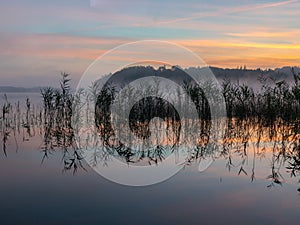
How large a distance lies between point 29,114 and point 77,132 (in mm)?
4308

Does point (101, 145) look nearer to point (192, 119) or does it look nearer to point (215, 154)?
point (215, 154)

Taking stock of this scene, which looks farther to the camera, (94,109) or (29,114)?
(29,114)

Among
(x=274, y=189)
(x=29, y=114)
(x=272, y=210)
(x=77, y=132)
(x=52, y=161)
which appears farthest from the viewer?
(x=29, y=114)

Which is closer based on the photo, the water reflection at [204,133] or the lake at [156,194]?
the lake at [156,194]

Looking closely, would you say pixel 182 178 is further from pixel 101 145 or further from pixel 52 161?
pixel 101 145

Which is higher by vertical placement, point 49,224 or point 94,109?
point 94,109

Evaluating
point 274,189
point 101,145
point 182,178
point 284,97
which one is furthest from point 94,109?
point 274,189

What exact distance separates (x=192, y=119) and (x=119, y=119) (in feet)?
6.21

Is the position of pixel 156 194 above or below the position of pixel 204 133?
below

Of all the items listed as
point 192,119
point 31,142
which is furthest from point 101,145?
point 192,119

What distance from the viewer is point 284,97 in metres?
10.3

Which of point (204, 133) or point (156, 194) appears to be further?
point (204, 133)

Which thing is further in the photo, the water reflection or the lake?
the water reflection

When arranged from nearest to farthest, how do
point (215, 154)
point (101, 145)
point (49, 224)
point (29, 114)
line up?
point (49, 224) < point (215, 154) < point (101, 145) < point (29, 114)
